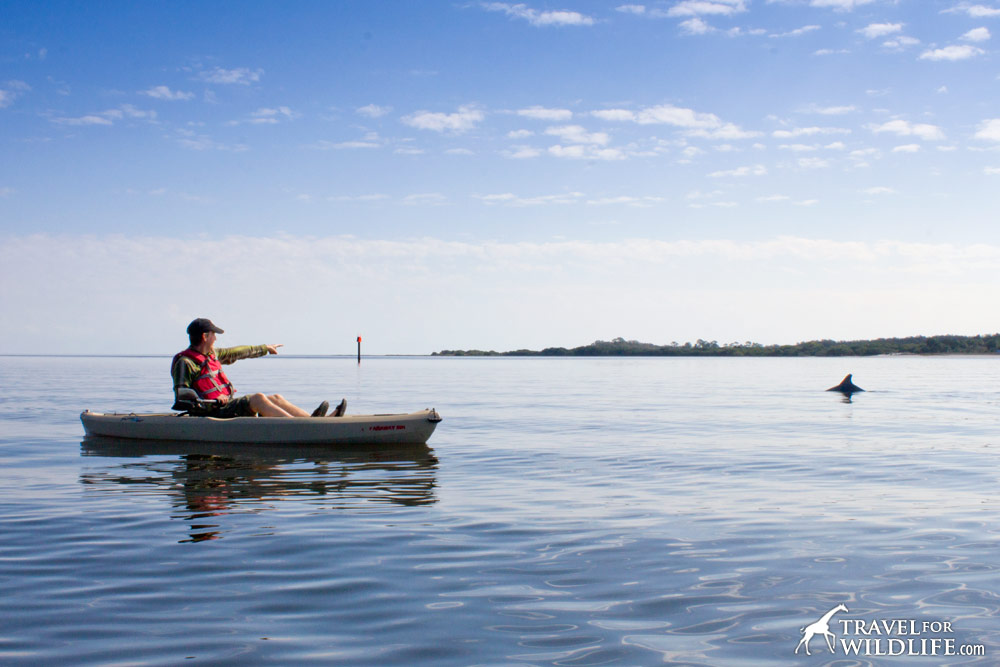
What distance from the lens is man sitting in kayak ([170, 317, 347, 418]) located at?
47.8ft

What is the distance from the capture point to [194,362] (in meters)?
14.8

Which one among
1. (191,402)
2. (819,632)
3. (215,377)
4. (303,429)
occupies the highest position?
(215,377)

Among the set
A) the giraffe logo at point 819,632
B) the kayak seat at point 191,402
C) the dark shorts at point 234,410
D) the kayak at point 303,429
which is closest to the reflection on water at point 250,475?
the kayak at point 303,429

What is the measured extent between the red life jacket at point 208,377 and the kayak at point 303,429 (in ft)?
1.68

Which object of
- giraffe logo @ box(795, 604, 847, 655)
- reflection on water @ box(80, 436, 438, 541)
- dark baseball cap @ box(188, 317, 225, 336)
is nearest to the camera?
giraffe logo @ box(795, 604, 847, 655)

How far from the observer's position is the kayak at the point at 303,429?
1502cm

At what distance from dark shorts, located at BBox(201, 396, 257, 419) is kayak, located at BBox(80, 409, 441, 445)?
16cm

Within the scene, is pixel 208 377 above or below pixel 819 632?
above

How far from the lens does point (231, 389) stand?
628 inches

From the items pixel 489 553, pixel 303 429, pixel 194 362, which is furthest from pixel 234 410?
pixel 489 553

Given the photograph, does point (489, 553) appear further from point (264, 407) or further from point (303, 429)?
point (264, 407)

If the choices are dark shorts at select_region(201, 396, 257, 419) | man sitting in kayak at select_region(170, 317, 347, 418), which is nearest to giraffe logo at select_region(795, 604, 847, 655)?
man sitting in kayak at select_region(170, 317, 347, 418)

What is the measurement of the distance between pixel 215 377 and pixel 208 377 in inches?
6.1

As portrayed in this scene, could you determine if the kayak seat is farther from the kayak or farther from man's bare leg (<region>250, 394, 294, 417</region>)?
man's bare leg (<region>250, 394, 294, 417</region>)
